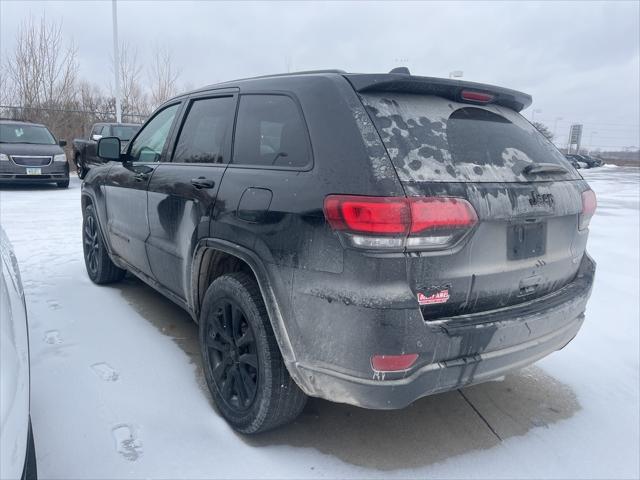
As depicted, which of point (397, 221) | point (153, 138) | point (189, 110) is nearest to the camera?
point (397, 221)

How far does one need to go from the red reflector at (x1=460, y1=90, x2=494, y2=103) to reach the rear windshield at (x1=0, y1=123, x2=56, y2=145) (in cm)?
1245

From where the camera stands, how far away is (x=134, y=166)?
374cm

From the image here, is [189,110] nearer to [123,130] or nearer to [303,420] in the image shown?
[303,420]

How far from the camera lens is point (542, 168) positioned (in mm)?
2359

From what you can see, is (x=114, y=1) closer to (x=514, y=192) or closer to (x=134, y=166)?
(x=134, y=166)

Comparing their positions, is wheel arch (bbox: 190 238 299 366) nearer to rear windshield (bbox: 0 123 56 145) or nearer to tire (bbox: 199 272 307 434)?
tire (bbox: 199 272 307 434)

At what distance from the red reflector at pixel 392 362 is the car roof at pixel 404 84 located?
3.75ft

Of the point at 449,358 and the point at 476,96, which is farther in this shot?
the point at 476,96

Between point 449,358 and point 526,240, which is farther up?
point 526,240

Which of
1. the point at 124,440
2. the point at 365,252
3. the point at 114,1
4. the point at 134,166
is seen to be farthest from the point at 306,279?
the point at 114,1

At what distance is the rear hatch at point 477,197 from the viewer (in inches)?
77.0

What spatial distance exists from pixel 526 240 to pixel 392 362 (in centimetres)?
87

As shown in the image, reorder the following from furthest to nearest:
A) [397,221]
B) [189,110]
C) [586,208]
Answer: [189,110] < [586,208] < [397,221]

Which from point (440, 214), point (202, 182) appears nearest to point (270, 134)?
point (202, 182)
